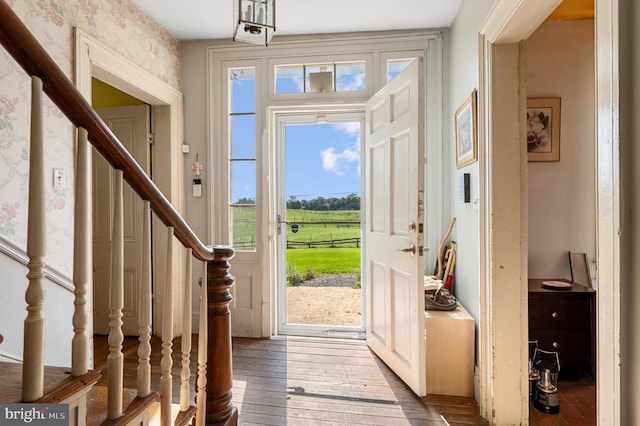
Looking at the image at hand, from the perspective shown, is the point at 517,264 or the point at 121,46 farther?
the point at 121,46

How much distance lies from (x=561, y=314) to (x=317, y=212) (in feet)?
6.55

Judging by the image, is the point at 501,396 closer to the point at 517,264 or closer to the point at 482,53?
the point at 517,264

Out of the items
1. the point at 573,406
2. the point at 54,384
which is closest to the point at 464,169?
the point at 573,406

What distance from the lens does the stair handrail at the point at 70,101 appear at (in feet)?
2.20

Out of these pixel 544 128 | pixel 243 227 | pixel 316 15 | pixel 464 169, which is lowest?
pixel 243 227

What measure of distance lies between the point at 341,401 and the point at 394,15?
2.84m

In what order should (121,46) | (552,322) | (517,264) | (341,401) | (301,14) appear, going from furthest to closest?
(301,14) < (121,46) < (552,322) < (341,401) < (517,264)

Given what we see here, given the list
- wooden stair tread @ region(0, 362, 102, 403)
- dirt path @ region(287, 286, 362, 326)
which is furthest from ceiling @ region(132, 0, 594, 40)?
wooden stair tread @ region(0, 362, 102, 403)

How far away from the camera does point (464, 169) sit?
227 cm

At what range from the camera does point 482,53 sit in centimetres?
184

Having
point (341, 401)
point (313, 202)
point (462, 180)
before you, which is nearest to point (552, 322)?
point (462, 180)

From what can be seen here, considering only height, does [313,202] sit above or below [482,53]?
below

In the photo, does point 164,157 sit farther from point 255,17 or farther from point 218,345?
point 218,345

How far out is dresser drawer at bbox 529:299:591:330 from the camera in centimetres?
216
